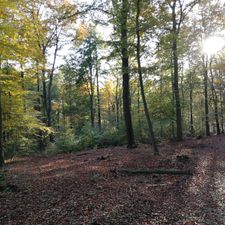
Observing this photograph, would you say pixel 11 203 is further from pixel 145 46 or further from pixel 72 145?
pixel 72 145

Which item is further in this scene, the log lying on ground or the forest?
the log lying on ground

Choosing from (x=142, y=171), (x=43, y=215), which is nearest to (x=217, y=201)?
(x=142, y=171)

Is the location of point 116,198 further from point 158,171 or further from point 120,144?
point 120,144

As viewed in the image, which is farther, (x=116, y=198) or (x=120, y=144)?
(x=120, y=144)

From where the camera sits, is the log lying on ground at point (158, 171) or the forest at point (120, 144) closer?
the forest at point (120, 144)

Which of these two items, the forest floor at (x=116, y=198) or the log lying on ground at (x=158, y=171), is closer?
the forest floor at (x=116, y=198)

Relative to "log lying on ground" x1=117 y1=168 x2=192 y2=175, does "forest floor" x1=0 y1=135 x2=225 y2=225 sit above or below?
below

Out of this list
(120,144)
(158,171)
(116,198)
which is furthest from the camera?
(120,144)

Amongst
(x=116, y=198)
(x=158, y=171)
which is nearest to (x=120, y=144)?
(x=158, y=171)

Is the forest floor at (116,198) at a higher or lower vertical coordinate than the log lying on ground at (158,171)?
lower

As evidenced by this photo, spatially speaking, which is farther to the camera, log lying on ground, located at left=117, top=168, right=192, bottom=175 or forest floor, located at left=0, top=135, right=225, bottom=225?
log lying on ground, located at left=117, top=168, right=192, bottom=175

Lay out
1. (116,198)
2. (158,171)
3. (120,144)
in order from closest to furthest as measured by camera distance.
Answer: (116,198) → (158,171) → (120,144)

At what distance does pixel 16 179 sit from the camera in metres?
9.44

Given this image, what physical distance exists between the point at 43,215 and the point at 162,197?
3.13 meters
